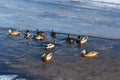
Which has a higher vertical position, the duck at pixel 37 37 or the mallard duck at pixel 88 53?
the duck at pixel 37 37

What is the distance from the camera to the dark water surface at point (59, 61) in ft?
63.3

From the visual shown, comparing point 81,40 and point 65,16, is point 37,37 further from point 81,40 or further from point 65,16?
point 65,16

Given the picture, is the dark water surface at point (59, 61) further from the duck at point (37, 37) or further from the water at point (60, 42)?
the duck at point (37, 37)

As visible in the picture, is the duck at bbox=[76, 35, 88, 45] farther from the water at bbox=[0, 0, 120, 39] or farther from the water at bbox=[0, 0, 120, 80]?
the water at bbox=[0, 0, 120, 39]

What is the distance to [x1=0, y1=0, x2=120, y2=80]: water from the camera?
64.5ft

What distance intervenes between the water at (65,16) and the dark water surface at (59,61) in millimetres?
2827

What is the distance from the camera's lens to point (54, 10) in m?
37.4

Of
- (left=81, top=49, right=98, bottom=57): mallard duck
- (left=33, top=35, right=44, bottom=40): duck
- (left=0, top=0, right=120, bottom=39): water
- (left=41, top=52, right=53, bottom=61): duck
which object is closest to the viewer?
(left=41, top=52, right=53, bottom=61): duck

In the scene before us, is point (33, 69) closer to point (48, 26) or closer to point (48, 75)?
point (48, 75)

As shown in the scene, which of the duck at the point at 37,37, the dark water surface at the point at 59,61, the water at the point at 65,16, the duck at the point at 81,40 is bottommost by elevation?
the dark water surface at the point at 59,61

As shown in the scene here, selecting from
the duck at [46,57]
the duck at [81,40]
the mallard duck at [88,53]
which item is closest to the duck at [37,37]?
the duck at [81,40]

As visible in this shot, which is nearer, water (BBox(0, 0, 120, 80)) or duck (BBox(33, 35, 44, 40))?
water (BBox(0, 0, 120, 80))

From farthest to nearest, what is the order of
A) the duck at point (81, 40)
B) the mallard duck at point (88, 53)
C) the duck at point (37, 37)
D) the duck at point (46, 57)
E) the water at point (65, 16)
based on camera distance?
the water at point (65, 16), the duck at point (37, 37), the duck at point (81, 40), the mallard duck at point (88, 53), the duck at point (46, 57)

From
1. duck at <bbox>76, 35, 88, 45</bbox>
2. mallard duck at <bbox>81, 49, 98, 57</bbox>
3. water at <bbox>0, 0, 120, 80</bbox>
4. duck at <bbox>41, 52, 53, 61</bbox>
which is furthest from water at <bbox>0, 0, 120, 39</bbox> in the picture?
duck at <bbox>41, 52, 53, 61</bbox>
